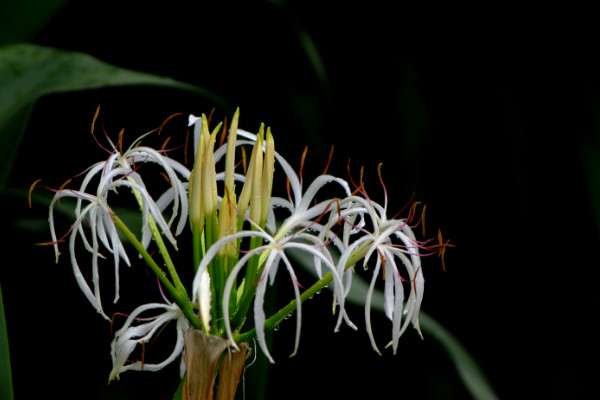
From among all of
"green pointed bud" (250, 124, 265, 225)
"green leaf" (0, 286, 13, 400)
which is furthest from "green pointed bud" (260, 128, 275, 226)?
"green leaf" (0, 286, 13, 400)

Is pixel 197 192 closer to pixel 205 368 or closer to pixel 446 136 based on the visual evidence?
pixel 205 368

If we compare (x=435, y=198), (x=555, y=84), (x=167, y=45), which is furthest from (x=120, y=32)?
(x=555, y=84)

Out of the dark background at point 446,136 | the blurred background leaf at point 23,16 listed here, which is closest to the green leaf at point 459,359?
the dark background at point 446,136

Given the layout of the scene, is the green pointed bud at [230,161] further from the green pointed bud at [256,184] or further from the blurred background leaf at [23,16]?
the blurred background leaf at [23,16]

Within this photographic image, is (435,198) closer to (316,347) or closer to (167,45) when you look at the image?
(316,347)

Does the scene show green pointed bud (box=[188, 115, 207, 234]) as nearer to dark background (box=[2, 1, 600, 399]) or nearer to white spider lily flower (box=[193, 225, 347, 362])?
white spider lily flower (box=[193, 225, 347, 362])
